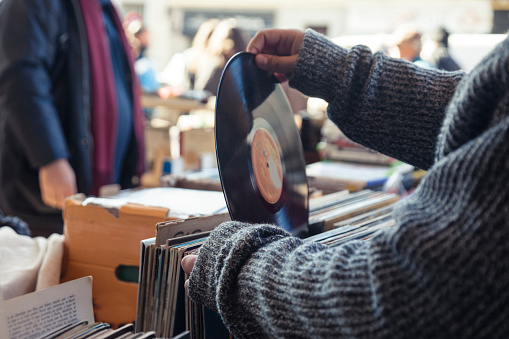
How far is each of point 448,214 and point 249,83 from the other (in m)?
0.49

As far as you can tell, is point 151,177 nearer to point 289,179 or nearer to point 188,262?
point 289,179

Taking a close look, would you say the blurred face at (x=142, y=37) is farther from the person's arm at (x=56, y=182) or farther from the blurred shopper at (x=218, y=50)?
the person's arm at (x=56, y=182)

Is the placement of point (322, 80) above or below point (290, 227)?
above

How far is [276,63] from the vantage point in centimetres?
95

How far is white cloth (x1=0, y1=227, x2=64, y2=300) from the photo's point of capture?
837mm

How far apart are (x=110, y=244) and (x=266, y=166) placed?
14.4 inches

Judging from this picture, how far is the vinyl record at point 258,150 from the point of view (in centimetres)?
72

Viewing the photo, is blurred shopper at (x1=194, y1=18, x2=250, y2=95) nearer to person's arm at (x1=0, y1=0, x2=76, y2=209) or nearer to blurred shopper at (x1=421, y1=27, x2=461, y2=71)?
blurred shopper at (x1=421, y1=27, x2=461, y2=71)

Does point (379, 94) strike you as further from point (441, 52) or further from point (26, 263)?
point (441, 52)

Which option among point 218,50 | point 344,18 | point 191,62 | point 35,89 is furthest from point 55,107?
point 344,18

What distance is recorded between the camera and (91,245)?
98 cm

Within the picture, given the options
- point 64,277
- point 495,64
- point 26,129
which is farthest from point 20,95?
point 495,64

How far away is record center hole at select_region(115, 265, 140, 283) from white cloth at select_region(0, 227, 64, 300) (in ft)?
0.37

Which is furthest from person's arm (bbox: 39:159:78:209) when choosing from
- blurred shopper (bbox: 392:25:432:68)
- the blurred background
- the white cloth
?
the blurred background
